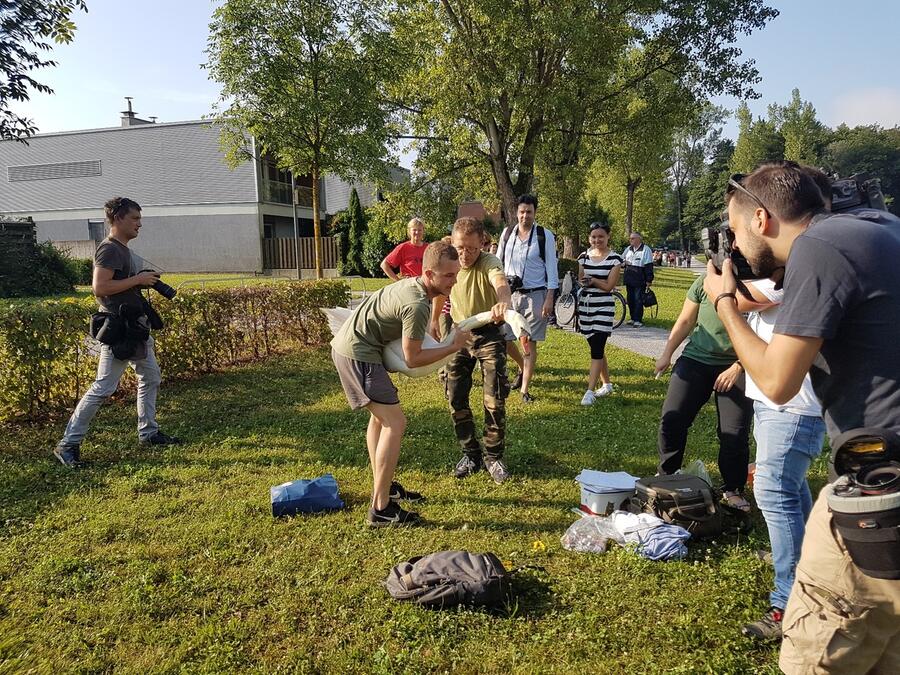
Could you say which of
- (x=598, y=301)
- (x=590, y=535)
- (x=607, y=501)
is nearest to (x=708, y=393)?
(x=607, y=501)

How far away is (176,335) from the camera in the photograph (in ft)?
23.4

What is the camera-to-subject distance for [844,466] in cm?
161

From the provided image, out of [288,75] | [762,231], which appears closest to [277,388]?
[762,231]

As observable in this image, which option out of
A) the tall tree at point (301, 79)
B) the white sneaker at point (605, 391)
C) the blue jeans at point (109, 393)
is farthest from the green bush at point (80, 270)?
the white sneaker at point (605, 391)

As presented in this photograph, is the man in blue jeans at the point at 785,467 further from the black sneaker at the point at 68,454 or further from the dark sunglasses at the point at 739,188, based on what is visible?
the black sneaker at the point at 68,454

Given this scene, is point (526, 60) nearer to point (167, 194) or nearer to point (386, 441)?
point (386, 441)

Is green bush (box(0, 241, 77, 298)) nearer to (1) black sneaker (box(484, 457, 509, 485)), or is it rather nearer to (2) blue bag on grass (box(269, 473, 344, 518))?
(2) blue bag on grass (box(269, 473, 344, 518))

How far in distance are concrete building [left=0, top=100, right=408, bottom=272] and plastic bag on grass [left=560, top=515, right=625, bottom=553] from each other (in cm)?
2464

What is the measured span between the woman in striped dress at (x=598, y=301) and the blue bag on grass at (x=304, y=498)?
10.9 feet

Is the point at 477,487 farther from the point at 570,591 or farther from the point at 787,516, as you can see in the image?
the point at 787,516

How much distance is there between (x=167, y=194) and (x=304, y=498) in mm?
28202

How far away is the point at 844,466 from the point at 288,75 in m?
13.3

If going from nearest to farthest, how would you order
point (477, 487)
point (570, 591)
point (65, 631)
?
point (65, 631) < point (570, 591) < point (477, 487)

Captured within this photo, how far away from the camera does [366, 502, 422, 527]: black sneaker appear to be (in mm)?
3648
